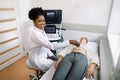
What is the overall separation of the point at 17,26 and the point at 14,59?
0.79 metres

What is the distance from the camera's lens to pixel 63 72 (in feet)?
4.32

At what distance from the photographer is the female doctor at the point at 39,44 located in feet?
5.09

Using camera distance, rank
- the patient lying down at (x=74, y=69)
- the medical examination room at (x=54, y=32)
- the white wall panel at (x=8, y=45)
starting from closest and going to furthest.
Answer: the patient lying down at (x=74, y=69), the medical examination room at (x=54, y=32), the white wall panel at (x=8, y=45)

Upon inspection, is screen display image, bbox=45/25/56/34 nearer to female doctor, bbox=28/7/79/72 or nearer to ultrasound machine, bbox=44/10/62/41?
ultrasound machine, bbox=44/10/62/41

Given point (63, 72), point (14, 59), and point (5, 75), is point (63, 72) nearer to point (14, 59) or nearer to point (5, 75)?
point (5, 75)

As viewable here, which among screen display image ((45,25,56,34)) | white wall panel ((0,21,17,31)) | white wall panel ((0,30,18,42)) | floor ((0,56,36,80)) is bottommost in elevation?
floor ((0,56,36,80))

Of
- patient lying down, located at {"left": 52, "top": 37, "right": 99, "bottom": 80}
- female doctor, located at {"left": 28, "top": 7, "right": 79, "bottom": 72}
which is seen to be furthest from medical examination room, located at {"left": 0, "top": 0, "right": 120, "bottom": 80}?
patient lying down, located at {"left": 52, "top": 37, "right": 99, "bottom": 80}

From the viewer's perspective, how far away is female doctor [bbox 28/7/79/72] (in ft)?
5.09

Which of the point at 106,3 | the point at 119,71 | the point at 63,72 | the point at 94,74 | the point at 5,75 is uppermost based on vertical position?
the point at 106,3

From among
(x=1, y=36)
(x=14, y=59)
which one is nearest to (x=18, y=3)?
(x=1, y=36)

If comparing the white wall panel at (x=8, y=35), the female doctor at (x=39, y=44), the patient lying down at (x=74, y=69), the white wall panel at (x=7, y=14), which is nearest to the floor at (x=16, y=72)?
the white wall panel at (x=8, y=35)

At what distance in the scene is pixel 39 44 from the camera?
5.18 ft

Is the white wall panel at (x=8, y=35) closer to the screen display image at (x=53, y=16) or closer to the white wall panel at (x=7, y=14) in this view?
the white wall panel at (x=7, y=14)

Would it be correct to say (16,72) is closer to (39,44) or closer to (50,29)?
(50,29)
